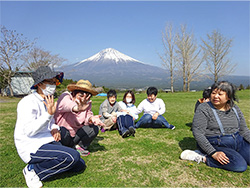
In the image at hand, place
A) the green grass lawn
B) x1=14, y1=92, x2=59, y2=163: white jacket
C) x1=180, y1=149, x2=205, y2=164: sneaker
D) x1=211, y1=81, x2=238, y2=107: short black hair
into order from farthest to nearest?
x1=180, y1=149, x2=205, y2=164: sneaker, x1=211, y1=81, x2=238, y2=107: short black hair, the green grass lawn, x1=14, y1=92, x2=59, y2=163: white jacket

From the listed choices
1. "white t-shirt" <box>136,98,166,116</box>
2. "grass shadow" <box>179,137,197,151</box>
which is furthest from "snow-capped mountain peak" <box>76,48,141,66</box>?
"grass shadow" <box>179,137,197,151</box>

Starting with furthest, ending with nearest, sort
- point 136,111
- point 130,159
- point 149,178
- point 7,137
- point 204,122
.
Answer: point 136,111
point 7,137
point 130,159
point 204,122
point 149,178

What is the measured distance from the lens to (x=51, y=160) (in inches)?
105

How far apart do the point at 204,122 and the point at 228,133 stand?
46 cm

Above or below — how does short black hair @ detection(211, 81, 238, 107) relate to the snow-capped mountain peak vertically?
below

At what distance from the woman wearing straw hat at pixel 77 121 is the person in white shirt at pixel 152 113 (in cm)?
220

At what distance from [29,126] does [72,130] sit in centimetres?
127

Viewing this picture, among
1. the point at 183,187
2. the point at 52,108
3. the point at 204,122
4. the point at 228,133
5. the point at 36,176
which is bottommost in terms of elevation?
the point at 183,187

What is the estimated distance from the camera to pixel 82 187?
2621mm

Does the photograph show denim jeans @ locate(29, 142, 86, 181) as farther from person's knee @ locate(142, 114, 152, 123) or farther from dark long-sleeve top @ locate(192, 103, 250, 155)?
person's knee @ locate(142, 114, 152, 123)

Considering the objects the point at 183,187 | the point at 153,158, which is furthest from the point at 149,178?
the point at 153,158

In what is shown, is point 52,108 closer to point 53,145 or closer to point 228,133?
point 53,145

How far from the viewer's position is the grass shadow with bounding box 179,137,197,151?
4.12m

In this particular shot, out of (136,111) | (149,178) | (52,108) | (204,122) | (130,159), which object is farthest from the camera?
(136,111)
